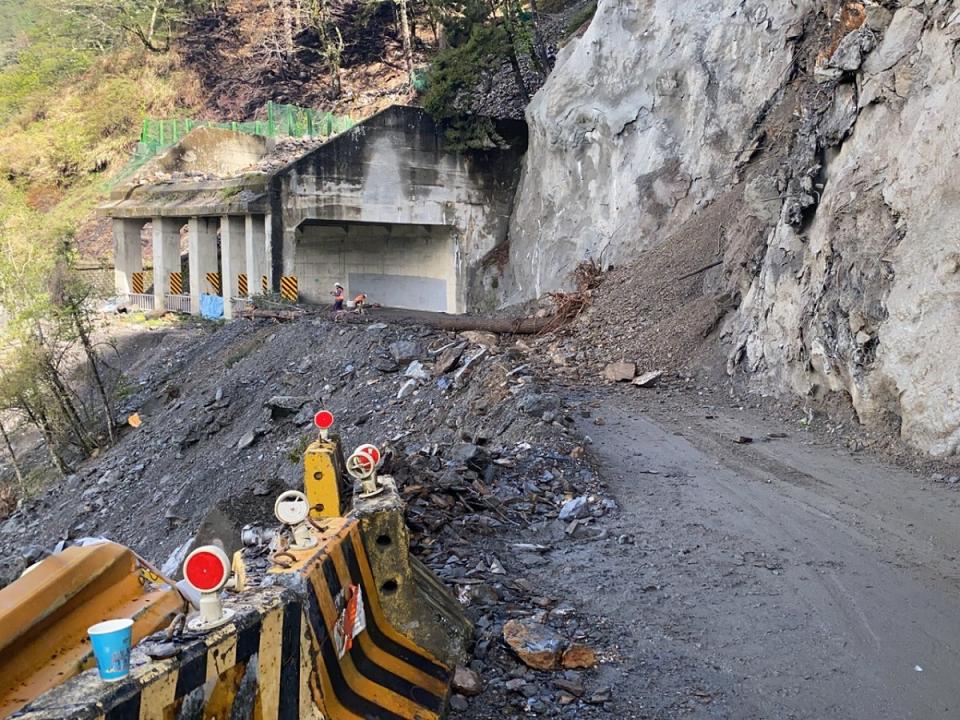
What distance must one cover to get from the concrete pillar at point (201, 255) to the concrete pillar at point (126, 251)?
4199 millimetres

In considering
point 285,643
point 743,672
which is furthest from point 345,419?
point 285,643

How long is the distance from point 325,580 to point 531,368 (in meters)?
9.05

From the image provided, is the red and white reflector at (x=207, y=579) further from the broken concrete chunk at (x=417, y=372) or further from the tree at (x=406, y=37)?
the tree at (x=406, y=37)

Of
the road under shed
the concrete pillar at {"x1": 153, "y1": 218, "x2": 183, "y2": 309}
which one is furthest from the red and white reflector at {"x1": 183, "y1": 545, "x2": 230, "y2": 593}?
the concrete pillar at {"x1": 153, "y1": 218, "x2": 183, "y2": 309}

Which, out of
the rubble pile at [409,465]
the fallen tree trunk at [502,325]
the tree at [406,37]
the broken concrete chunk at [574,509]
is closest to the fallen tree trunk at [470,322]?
the fallen tree trunk at [502,325]

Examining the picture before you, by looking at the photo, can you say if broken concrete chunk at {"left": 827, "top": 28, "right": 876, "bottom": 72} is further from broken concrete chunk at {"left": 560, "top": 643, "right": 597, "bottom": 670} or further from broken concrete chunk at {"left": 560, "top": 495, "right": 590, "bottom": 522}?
broken concrete chunk at {"left": 560, "top": 643, "right": 597, "bottom": 670}

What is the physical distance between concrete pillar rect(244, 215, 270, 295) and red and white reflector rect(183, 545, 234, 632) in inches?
833

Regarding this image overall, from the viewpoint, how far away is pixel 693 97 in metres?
17.2

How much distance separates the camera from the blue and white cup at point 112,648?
2.09m

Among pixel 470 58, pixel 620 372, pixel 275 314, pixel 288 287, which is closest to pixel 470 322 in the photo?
pixel 620 372

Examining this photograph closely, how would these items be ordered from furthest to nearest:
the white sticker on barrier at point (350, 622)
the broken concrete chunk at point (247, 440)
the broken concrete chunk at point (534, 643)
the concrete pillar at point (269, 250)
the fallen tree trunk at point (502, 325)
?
the concrete pillar at point (269, 250) → the fallen tree trunk at point (502, 325) → the broken concrete chunk at point (247, 440) → the broken concrete chunk at point (534, 643) → the white sticker on barrier at point (350, 622)

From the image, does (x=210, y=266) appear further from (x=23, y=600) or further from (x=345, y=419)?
(x=23, y=600)

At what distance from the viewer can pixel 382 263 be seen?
87.7 ft

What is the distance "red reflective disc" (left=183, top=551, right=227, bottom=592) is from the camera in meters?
2.46
